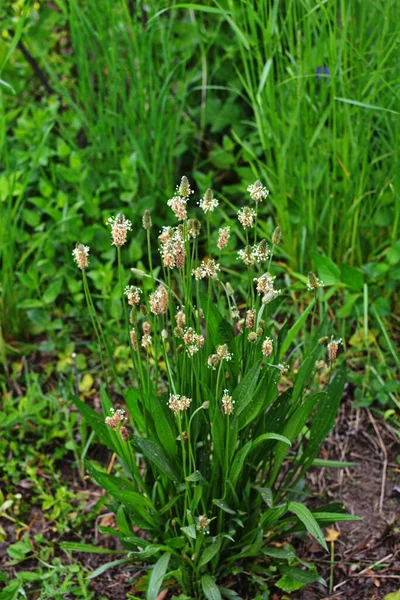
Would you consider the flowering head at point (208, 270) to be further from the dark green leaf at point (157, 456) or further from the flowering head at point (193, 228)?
the dark green leaf at point (157, 456)

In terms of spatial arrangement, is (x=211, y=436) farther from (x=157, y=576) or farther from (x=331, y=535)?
(x=331, y=535)

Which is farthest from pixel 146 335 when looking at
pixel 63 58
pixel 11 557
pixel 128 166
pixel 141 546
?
pixel 63 58

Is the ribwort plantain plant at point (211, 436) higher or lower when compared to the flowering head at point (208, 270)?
lower

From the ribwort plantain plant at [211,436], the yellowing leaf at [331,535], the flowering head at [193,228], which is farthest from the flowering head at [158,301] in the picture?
the yellowing leaf at [331,535]

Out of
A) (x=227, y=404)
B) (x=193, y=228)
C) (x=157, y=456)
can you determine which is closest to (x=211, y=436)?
(x=157, y=456)

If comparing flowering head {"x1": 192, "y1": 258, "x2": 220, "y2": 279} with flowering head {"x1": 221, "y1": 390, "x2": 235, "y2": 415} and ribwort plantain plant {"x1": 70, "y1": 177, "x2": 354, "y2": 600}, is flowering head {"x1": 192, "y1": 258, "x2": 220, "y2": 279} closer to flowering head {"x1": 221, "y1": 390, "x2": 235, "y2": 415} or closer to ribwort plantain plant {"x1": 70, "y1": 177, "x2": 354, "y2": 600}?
ribwort plantain plant {"x1": 70, "y1": 177, "x2": 354, "y2": 600}

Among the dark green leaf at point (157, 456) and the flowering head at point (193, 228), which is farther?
the dark green leaf at point (157, 456)

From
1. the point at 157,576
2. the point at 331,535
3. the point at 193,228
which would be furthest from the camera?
the point at 331,535
